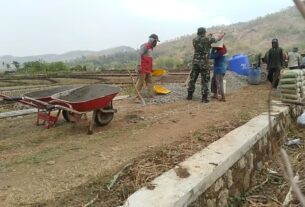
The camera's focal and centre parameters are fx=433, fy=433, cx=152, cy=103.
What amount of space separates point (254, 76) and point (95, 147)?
9841mm

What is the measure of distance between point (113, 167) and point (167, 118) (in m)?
3.17

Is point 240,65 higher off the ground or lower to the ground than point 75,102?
higher

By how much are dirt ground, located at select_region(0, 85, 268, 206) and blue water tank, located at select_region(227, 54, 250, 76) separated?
623 centimetres

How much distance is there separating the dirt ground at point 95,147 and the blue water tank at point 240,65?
623 centimetres

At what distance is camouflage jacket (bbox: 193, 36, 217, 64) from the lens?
980 cm

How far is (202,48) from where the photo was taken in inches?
387

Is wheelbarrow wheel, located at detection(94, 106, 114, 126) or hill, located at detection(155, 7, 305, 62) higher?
hill, located at detection(155, 7, 305, 62)

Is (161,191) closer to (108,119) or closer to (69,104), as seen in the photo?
(69,104)

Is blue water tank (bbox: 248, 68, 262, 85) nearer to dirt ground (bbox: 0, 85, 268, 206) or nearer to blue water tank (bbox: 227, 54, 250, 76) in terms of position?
Result: blue water tank (bbox: 227, 54, 250, 76)

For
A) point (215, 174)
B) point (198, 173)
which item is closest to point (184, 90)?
point (215, 174)

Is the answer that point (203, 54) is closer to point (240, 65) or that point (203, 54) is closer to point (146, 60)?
point (146, 60)

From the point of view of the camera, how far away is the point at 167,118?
25.7ft

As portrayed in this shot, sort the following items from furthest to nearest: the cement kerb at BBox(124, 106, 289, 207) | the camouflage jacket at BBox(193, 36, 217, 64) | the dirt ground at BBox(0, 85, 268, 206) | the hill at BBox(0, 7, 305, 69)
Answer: the hill at BBox(0, 7, 305, 69), the camouflage jacket at BBox(193, 36, 217, 64), the dirt ground at BBox(0, 85, 268, 206), the cement kerb at BBox(124, 106, 289, 207)

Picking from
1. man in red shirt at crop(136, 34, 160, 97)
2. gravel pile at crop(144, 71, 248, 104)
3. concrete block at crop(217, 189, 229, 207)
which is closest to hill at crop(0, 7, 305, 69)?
gravel pile at crop(144, 71, 248, 104)
